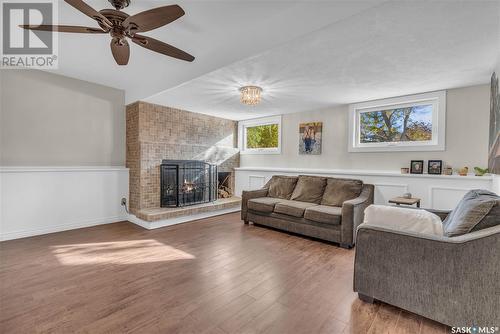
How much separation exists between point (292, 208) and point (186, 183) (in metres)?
2.24

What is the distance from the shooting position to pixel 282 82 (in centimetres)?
327

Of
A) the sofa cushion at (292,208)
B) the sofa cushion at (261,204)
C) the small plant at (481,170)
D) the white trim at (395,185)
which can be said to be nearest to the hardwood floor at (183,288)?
the sofa cushion at (292,208)

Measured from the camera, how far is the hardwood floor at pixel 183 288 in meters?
1.63

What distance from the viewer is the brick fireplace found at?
4191 mm

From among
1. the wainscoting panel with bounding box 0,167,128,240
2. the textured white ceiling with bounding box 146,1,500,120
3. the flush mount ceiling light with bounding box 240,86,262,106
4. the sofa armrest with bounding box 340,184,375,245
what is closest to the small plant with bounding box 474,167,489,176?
the textured white ceiling with bounding box 146,1,500,120

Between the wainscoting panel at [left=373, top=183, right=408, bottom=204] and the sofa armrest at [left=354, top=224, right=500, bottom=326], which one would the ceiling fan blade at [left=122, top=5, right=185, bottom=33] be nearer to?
the sofa armrest at [left=354, top=224, right=500, bottom=326]

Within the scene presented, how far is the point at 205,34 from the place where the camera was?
2363 mm

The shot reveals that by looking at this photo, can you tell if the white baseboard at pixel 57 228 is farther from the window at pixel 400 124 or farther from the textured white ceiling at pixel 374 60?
the window at pixel 400 124

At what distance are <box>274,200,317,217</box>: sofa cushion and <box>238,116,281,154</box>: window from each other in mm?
1819

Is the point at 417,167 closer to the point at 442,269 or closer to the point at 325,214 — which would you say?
the point at 325,214

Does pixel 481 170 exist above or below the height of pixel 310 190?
above

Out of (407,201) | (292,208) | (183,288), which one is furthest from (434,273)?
(292,208)

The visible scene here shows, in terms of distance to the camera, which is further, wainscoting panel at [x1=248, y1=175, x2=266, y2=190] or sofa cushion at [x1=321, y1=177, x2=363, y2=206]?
wainscoting panel at [x1=248, y1=175, x2=266, y2=190]

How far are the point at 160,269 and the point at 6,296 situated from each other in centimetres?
119
